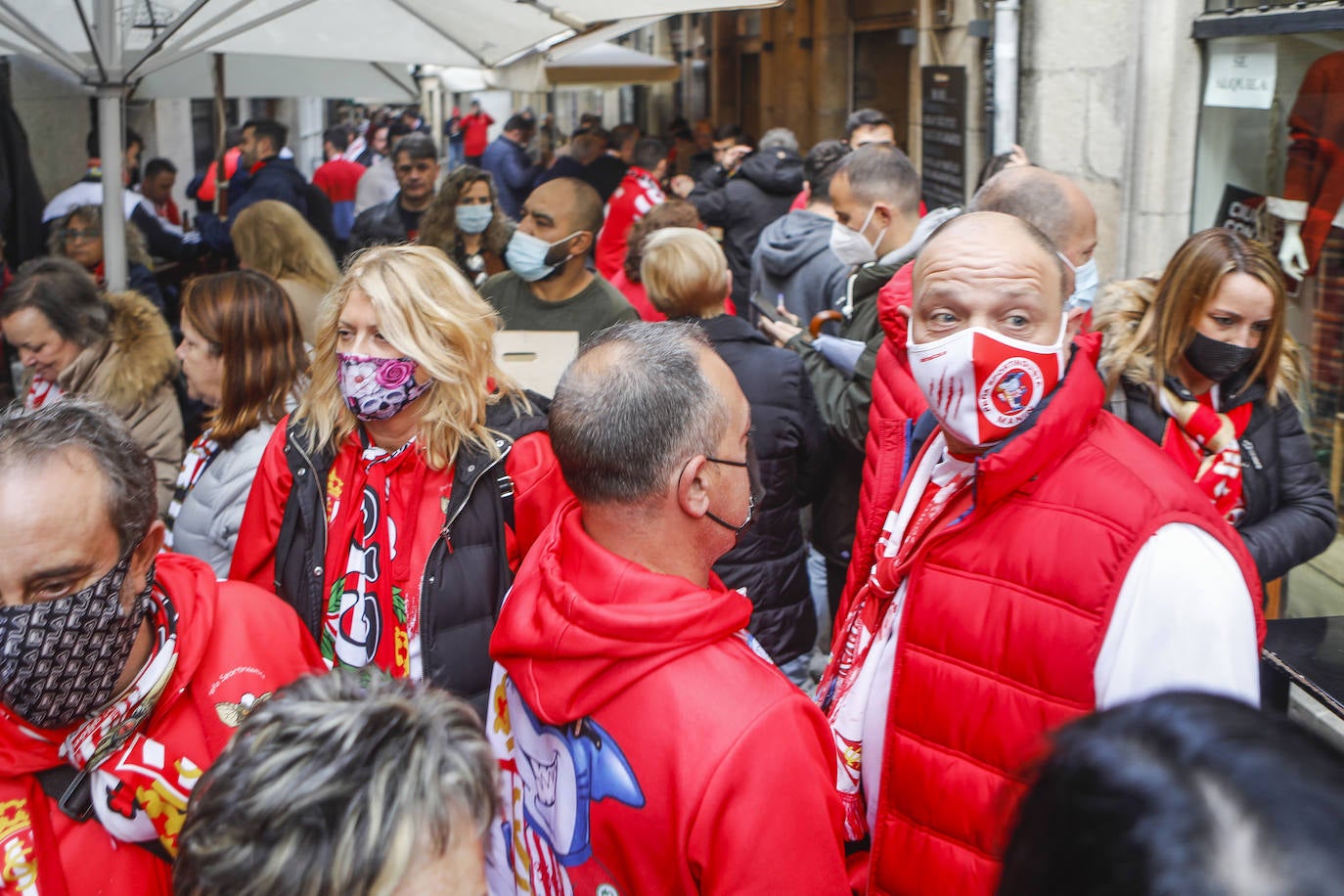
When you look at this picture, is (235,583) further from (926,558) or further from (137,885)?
(926,558)

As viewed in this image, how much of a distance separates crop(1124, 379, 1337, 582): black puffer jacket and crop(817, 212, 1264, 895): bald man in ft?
3.30

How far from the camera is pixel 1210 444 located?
10.6 ft

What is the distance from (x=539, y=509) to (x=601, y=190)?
8774 mm

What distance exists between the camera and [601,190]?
11.3 metres

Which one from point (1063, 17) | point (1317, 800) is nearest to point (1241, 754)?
point (1317, 800)

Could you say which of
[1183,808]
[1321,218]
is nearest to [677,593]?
[1183,808]

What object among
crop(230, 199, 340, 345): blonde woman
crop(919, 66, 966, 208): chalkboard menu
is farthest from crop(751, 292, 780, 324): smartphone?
crop(919, 66, 966, 208): chalkboard menu

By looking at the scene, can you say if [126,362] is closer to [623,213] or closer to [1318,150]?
[1318,150]

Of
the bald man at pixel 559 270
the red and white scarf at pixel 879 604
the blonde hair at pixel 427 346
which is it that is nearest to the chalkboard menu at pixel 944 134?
the bald man at pixel 559 270

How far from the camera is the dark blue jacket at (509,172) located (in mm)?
12539

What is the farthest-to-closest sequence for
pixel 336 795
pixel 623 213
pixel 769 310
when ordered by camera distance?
pixel 623 213, pixel 769 310, pixel 336 795

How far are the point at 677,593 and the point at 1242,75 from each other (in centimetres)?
464

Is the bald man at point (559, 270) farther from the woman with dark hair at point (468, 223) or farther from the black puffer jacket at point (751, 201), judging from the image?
the black puffer jacket at point (751, 201)

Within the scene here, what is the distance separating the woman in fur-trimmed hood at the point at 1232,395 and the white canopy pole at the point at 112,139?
4.07 m
